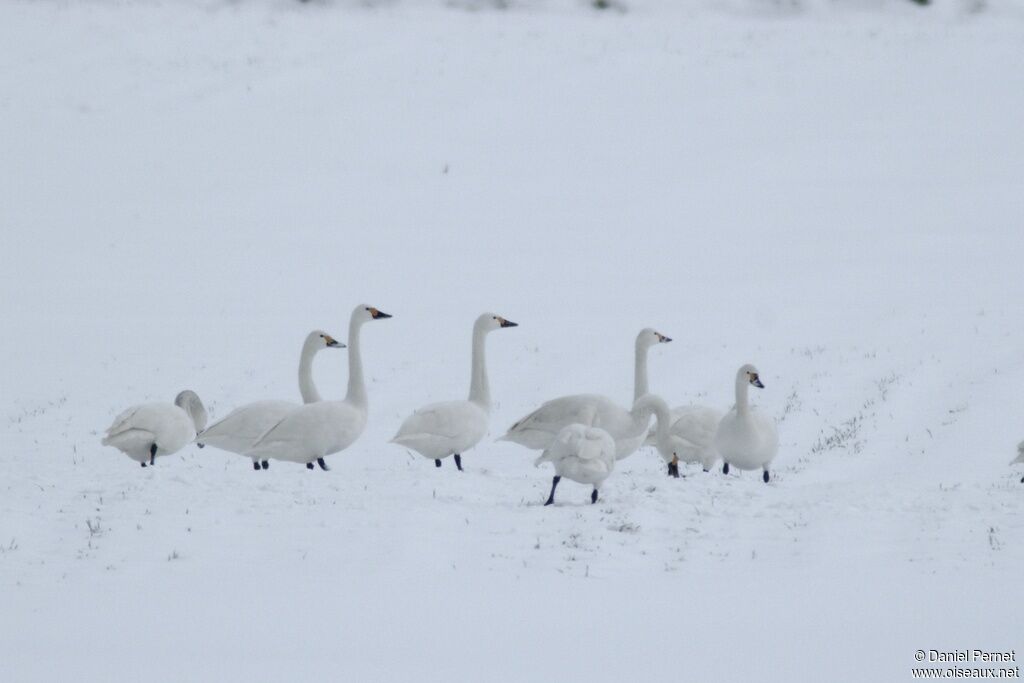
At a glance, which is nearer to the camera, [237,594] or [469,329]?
[237,594]

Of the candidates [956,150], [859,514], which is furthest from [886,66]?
[859,514]

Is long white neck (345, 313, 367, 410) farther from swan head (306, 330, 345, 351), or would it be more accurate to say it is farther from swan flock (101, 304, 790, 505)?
swan head (306, 330, 345, 351)

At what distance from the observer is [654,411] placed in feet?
37.2

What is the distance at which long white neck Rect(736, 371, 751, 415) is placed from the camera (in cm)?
1094

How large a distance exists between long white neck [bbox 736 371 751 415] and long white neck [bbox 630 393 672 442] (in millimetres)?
586

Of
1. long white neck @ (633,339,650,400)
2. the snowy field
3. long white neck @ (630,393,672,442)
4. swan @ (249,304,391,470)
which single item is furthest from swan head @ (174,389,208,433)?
long white neck @ (630,393,672,442)

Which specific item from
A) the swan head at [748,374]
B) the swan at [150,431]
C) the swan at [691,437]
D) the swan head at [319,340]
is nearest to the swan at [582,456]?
the swan at [691,437]

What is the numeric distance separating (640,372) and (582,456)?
367 centimetres

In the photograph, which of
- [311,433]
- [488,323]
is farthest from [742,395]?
[311,433]

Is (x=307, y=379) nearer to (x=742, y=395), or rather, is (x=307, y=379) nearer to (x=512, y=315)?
(x=742, y=395)

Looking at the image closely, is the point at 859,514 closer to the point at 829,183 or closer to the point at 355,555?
the point at 355,555

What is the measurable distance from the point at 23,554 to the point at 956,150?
3262cm

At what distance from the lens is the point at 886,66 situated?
44.0 metres

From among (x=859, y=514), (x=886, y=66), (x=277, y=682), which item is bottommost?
(x=277, y=682)
